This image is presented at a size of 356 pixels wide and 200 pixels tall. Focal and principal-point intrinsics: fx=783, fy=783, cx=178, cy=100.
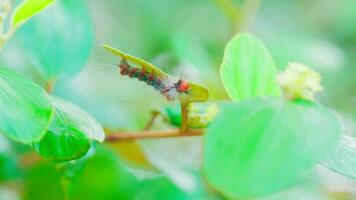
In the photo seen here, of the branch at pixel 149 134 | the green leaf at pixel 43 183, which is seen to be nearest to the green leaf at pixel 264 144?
the branch at pixel 149 134

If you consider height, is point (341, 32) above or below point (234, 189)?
above

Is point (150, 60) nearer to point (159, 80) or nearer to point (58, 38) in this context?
point (58, 38)

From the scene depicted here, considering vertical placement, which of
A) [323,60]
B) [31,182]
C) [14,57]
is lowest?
[31,182]

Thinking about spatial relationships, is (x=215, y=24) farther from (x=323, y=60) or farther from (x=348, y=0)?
(x=323, y=60)

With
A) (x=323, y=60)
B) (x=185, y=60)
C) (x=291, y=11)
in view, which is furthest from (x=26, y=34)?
(x=291, y=11)

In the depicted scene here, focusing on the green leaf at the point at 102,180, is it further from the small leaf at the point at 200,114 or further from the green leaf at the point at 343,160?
the green leaf at the point at 343,160
